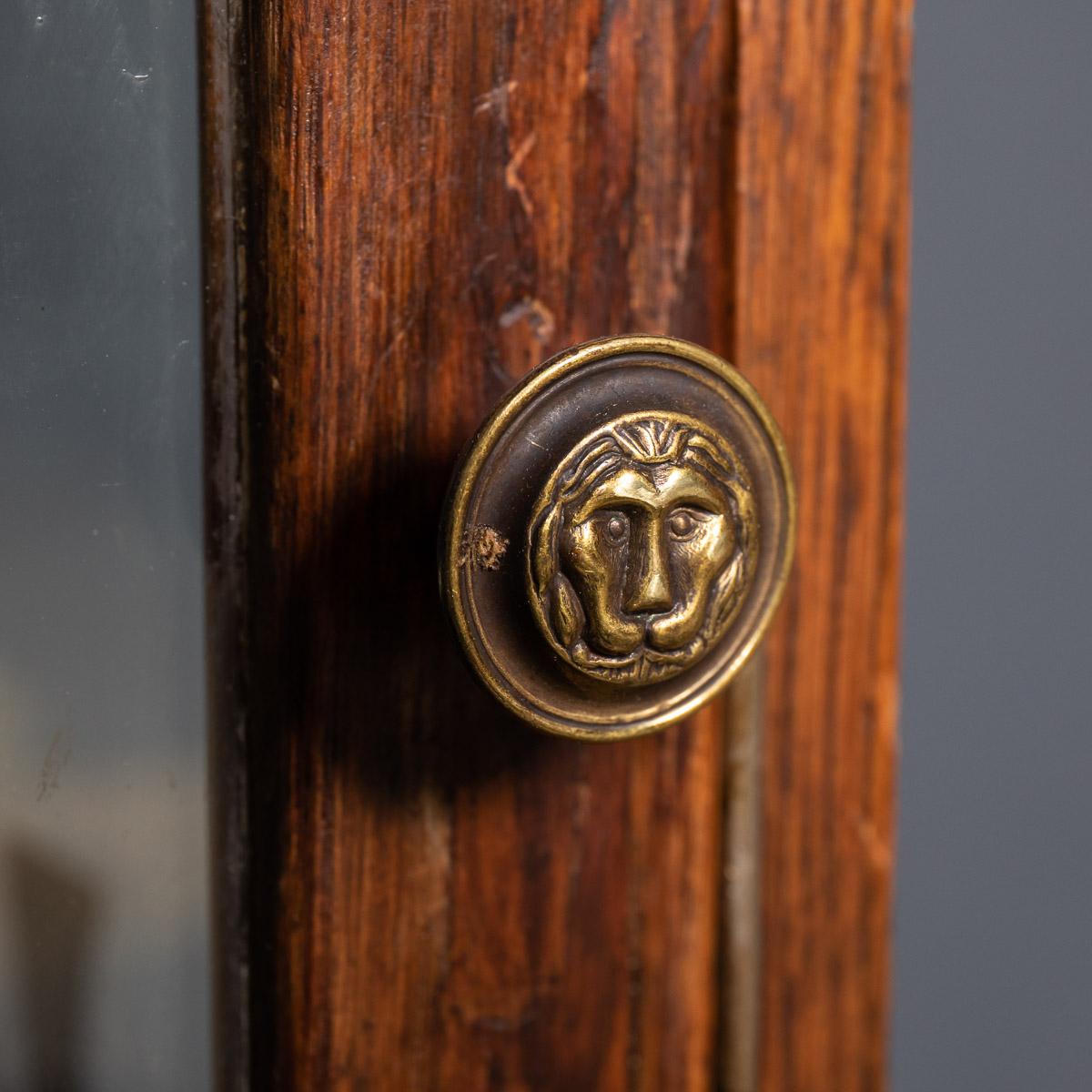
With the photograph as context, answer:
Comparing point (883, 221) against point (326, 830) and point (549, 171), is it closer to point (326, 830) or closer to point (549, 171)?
point (549, 171)

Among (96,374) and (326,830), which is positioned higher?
(96,374)

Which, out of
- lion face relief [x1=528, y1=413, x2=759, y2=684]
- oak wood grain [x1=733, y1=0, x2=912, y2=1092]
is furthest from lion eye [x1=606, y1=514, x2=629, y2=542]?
oak wood grain [x1=733, y1=0, x2=912, y2=1092]

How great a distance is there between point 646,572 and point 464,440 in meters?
0.09

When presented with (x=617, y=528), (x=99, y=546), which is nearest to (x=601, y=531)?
(x=617, y=528)

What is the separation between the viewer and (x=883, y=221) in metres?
0.51

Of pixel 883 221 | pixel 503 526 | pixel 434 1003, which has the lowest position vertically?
pixel 434 1003

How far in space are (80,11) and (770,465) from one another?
0.27 m

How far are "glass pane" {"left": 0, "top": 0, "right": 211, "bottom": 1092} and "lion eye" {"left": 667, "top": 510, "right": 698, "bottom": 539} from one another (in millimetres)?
162

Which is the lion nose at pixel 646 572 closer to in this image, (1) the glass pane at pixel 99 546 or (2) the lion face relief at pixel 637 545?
(2) the lion face relief at pixel 637 545

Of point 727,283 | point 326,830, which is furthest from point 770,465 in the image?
point 326,830

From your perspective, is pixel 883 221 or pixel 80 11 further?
pixel 883 221

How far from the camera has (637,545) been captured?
38 centimetres

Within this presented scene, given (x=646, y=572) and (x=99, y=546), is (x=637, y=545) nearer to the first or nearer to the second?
(x=646, y=572)

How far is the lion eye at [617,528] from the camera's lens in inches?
15.0
